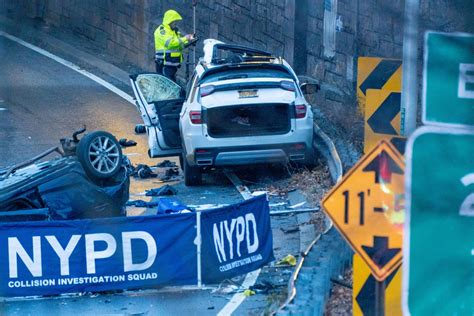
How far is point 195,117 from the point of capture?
1491cm

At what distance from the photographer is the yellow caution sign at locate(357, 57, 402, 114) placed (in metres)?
8.53

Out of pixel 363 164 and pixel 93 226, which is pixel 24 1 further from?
pixel 363 164

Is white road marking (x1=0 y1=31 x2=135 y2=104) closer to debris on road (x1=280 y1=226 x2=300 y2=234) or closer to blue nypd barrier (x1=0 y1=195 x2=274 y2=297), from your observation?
debris on road (x1=280 y1=226 x2=300 y2=234)

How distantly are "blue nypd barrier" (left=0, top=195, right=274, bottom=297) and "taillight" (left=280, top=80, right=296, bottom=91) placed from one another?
4.32m

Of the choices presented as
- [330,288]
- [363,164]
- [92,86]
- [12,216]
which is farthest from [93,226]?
[92,86]

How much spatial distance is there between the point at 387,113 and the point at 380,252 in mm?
3130

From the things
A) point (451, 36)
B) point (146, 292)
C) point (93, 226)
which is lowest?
point (146, 292)

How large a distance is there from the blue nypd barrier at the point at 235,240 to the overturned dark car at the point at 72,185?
2.02m

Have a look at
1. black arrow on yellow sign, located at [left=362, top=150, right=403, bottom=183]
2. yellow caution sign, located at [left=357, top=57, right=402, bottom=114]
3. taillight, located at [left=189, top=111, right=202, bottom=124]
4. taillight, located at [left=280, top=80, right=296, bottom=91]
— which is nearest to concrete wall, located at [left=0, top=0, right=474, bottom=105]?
taillight, located at [left=280, top=80, right=296, bottom=91]

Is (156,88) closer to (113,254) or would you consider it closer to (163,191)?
(163,191)

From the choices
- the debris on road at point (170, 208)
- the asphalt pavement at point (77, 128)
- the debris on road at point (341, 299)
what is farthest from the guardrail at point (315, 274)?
the debris on road at point (170, 208)

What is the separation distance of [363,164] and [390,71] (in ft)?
11.0

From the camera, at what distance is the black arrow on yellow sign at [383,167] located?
4.95 metres

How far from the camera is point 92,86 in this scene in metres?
24.0
